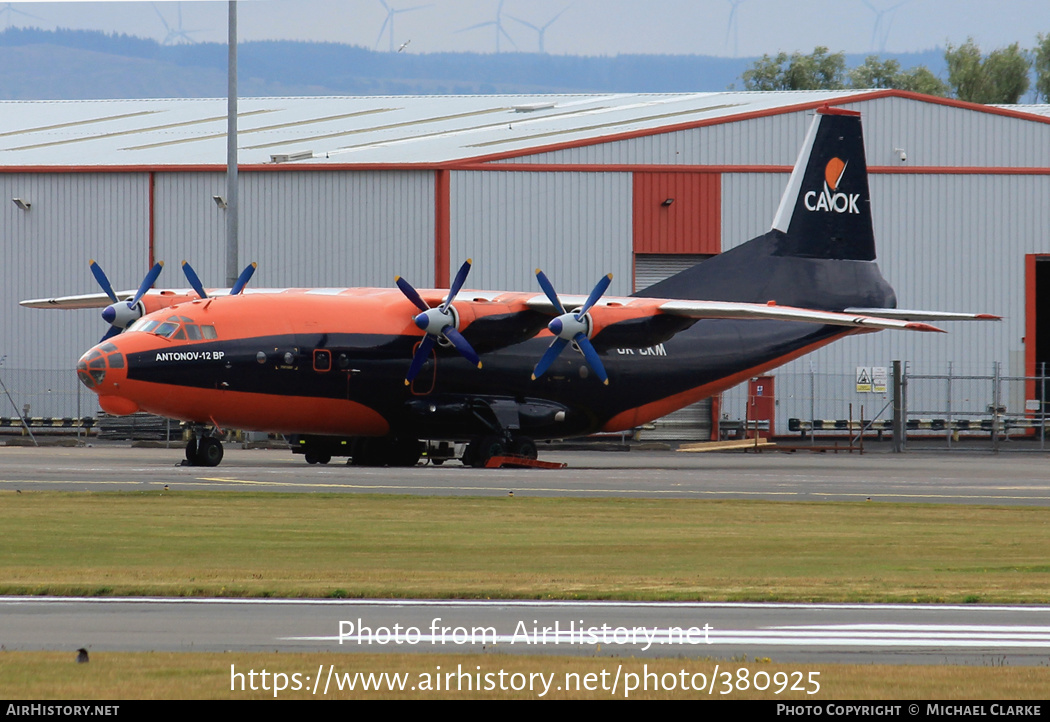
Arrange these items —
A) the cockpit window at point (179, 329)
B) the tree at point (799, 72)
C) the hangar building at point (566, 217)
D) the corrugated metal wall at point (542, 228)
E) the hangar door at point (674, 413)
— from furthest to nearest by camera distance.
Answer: the tree at point (799, 72) < the hangar door at point (674, 413) < the hangar building at point (566, 217) < the corrugated metal wall at point (542, 228) < the cockpit window at point (179, 329)

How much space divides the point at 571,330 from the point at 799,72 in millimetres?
80126

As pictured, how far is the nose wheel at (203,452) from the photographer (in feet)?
110

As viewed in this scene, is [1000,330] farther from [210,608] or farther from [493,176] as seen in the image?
[210,608]

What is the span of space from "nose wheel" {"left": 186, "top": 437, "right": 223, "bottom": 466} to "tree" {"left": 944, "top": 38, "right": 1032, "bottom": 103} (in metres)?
81.6

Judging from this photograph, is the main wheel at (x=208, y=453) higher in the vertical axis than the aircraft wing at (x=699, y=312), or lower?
lower

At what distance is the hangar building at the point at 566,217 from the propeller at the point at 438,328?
16.0m

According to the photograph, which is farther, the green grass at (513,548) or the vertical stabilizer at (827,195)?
the vertical stabilizer at (827,195)

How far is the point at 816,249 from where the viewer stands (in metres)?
42.4

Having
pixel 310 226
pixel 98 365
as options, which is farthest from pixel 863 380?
pixel 98 365

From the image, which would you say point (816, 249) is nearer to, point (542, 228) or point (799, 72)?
point (542, 228)

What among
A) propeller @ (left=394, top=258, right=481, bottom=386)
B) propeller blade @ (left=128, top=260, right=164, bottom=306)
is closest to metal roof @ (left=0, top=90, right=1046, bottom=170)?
propeller blade @ (left=128, top=260, right=164, bottom=306)

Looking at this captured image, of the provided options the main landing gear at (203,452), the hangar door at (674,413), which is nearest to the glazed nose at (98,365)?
the main landing gear at (203,452)

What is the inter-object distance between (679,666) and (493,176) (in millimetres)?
42045

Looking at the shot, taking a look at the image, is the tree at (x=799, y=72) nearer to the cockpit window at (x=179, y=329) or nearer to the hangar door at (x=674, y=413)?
the hangar door at (x=674, y=413)
